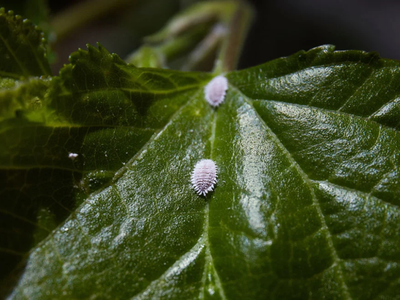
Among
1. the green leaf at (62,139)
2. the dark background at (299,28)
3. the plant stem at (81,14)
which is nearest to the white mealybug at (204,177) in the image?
the green leaf at (62,139)

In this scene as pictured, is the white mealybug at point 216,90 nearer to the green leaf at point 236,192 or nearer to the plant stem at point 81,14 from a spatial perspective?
the green leaf at point 236,192

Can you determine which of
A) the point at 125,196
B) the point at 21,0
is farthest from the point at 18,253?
the point at 21,0

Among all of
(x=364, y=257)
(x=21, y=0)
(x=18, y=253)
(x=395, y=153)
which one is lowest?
(x=364, y=257)

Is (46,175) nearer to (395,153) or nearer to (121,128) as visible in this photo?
(121,128)

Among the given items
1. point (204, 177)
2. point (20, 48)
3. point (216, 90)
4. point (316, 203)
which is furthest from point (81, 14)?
point (316, 203)

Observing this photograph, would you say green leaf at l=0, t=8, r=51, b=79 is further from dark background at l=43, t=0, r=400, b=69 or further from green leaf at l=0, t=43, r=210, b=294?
dark background at l=43, t=0, r=400, b=69

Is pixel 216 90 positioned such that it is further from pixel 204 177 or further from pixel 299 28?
pixel 299 28

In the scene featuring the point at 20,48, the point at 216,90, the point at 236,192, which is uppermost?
the point at 20,48
